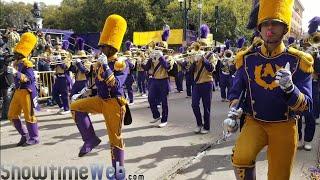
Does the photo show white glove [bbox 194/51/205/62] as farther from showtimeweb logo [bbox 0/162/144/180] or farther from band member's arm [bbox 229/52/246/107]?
band member's arm [bbox 229/52/246/107]

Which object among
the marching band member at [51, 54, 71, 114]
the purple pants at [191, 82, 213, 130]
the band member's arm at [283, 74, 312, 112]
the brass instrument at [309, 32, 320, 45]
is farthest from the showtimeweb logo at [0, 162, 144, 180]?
the marching band member at [51, 54, 71, 114]

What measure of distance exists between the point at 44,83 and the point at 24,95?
6207 millimetres

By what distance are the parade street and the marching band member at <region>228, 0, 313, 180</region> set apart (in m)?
1.97

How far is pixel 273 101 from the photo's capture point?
13.0ft

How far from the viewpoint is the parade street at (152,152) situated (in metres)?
6.23

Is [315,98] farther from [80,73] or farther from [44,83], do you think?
[44,83]

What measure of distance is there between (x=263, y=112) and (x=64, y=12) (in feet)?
164

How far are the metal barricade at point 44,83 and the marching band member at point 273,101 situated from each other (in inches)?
415

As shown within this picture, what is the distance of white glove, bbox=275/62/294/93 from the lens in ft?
11.8

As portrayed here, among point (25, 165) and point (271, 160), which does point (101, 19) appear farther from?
point (271, 160)

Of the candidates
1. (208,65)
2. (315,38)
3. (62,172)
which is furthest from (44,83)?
(315,38)

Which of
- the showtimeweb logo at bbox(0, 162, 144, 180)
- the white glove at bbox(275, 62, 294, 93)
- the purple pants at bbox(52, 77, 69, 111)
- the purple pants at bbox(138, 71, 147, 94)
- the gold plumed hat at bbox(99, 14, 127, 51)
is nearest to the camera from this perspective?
the white glove at bbox(275, 62, 294, 93)

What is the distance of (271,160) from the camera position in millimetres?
3973

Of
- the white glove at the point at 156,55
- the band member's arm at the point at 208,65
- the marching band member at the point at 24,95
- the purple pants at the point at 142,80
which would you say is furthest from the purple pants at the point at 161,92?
the purple pants at the point at 142,80
